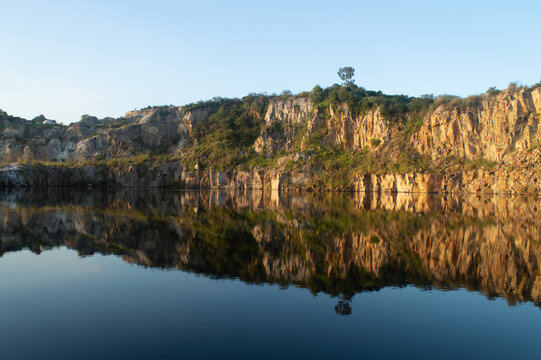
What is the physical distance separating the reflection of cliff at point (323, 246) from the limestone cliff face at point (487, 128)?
4497 cm

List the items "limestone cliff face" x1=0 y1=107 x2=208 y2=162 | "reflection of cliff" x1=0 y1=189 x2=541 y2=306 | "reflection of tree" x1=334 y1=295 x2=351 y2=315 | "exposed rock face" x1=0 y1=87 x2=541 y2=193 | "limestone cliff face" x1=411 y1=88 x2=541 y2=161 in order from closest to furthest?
1. "reflection of tree" x1=334 y1=295 x2=351 y2=315
2. "reflection of cliff" x1=0 y1=189 x2=541 y2=306
3. "limestone cliff face" x1=411 y1=88 x2=541 y2=161
4. "exposed rock face" x1=0 y1=87 x2=541 y2=193
5. "limestone cliff face" x1=0 y1=107 x2=208 y2=162

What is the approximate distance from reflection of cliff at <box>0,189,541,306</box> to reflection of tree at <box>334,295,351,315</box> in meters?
0.05

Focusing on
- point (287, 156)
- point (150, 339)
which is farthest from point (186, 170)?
point (150, 339)

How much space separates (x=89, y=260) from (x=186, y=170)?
238 ft

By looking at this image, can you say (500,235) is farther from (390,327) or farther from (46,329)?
(46,329)

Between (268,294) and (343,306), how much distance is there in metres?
1.92

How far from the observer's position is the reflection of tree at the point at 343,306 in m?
8.33

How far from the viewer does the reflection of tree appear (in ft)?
27.3

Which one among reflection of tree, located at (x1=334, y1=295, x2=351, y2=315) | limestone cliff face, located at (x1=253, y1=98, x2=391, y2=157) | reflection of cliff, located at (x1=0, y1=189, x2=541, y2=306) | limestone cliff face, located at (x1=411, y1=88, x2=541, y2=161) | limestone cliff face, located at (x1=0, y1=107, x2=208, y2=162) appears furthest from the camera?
limestone cliff face, located at (x1=0, y1=107, x2=208, y2=162)

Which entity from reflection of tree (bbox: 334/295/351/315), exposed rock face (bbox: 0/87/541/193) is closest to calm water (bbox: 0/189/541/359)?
reflection of tree (bbox: 334/295/351/315)

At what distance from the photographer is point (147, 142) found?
94.2m

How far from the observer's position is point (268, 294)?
9328mm

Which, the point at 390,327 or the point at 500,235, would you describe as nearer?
the point at 390,327

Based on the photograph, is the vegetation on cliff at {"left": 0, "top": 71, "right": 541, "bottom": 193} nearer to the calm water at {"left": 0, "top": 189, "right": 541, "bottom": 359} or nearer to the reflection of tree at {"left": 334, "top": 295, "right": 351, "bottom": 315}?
the calm water at {"left": 0, "top": 189, "right": 541, "bottom": 359}
